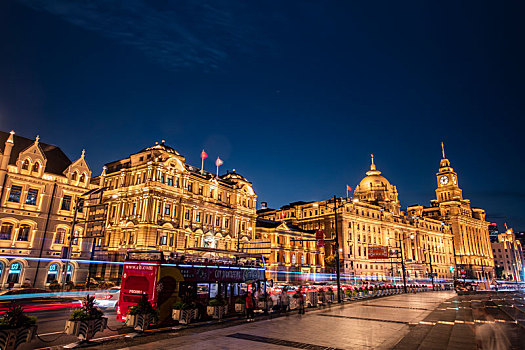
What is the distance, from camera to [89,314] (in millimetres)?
13727

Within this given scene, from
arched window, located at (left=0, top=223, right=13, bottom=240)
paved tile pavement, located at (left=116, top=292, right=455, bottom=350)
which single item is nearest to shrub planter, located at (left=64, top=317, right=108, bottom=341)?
paved tile pavement, located at (left=116, top=292, right=455, bottom=350)

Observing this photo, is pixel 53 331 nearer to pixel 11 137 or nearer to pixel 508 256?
pixel 11 137

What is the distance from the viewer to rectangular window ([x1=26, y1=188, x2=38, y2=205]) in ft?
127

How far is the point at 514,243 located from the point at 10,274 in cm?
24212

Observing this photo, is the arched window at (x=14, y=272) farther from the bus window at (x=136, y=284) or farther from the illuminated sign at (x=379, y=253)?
the illuminated sign at (x=379, y=253)

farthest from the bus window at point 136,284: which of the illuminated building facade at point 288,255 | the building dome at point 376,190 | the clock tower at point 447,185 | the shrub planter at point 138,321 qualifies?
the clock tower at point 447,185

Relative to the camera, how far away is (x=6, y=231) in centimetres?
3672

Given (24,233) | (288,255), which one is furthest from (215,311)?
(288,255)

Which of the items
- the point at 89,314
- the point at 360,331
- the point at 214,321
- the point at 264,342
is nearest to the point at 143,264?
the point at 89,314

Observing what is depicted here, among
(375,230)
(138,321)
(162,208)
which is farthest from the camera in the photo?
(375,230)

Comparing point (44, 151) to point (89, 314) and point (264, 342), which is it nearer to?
point (89, 314)

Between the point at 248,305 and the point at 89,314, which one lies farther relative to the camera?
the point at 248,305

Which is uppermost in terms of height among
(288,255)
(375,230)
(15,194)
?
(375,230)

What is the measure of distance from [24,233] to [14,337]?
109 ft
